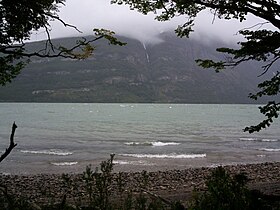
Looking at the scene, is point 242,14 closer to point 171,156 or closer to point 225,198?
point 225,198

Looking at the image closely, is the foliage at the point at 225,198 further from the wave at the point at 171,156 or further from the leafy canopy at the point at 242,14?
the wave at the point at 171,156

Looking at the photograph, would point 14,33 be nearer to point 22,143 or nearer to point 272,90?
point 272,90

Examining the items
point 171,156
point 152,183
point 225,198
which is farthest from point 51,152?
point 225,198

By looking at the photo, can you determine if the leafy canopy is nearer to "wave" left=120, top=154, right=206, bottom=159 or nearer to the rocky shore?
the rocky shore

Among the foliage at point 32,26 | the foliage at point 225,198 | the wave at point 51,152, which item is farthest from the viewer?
the wave at point 51,152

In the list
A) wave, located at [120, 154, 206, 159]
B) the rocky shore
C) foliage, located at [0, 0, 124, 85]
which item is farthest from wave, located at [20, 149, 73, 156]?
foliage, located at [0, 0, 124, 85]

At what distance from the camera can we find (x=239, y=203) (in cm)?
395

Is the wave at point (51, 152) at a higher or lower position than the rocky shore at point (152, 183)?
higher

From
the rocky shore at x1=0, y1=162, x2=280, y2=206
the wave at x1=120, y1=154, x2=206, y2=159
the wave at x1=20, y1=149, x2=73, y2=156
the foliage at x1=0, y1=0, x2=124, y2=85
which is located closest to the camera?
the foliage at x1=0, y1=0, x2=124, y2=85

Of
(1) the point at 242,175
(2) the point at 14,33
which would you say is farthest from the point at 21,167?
(1) the point at 242,175

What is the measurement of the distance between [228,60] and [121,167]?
2002 centimetres

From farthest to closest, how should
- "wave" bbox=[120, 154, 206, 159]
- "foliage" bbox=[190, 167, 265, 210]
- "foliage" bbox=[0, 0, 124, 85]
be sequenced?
"wave" bbox=[120, 154, 206, 159], "foliage" bbox=[0, 0, 124, 85], "foliage" bbox=[190, 167, 265, 210]

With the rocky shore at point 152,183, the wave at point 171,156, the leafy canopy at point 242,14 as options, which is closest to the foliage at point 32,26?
the leafy canopy at point 242,14

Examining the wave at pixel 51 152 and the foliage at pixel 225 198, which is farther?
the wave at pixel 51 152
